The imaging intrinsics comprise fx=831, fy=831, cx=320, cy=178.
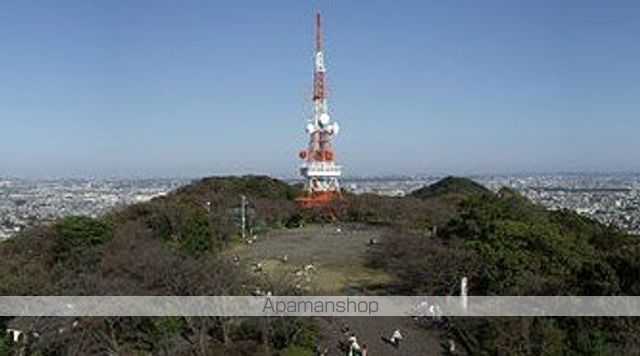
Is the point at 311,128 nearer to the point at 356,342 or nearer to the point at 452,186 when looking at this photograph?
the point at 356,342

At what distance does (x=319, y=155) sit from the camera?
37562 mm

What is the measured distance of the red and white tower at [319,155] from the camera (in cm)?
3656

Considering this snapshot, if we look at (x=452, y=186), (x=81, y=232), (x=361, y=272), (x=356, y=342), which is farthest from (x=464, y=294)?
(x=452, y=186)

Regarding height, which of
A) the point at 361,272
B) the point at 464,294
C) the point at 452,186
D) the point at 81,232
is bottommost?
the point at 361,272

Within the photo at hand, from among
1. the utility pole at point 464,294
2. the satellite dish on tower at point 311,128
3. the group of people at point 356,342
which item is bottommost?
the group of people at point 356,342

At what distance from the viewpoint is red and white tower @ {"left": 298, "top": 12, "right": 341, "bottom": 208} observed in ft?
120

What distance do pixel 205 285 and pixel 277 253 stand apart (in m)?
12.1

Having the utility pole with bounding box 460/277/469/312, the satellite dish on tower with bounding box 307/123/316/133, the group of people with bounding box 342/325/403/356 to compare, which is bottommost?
the group of people with bounding box 342/325/403/356

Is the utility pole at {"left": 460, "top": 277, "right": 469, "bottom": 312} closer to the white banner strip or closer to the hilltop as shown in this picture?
the white banner strip

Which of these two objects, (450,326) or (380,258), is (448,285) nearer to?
(450,326)

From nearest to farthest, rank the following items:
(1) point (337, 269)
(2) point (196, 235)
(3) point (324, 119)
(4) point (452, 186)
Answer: (2) point (196, 235)
(1) point (337, 269)
(3) point (324, 119)
(4) point (452, 186)

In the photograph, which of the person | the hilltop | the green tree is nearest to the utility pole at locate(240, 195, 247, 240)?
the hilltop

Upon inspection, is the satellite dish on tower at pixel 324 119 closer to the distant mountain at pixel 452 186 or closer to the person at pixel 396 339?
the person at pixel 396 339

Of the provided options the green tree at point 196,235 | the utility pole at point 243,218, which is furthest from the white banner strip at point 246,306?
the utility pole at point 243,218
